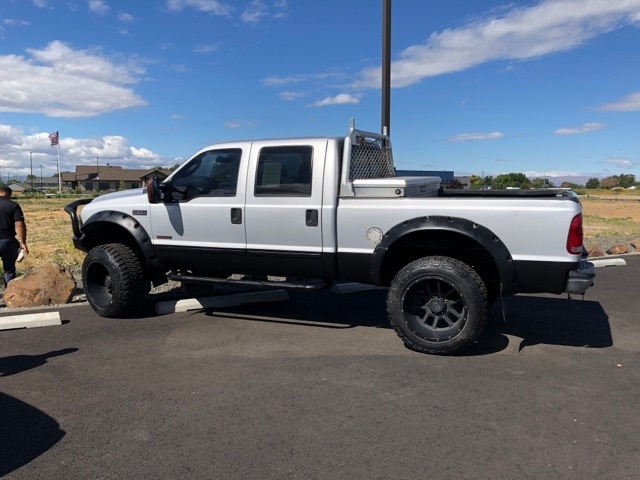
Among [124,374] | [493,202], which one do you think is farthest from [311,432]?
[493,202]

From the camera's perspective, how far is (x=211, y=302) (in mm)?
6754

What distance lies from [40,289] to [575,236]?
6614 millimetres

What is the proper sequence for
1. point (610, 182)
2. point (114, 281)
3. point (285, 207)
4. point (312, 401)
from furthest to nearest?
point (610, 182) → point (114, 281) → point (285, 207) → point (312, 401)

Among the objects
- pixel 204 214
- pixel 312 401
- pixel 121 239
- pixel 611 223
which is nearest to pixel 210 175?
pixel 204 214

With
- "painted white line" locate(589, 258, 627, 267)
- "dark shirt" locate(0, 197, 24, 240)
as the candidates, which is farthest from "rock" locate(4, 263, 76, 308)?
"painted white line" locate(589, 258, 627, 267)

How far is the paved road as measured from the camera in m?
3.09

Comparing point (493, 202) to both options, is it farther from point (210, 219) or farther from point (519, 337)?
point (210, 219)

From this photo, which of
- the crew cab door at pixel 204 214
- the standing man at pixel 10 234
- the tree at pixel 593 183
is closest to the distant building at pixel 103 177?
the tree at pixel 593 183

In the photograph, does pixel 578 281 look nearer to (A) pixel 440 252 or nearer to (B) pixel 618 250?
(A) pixel 440 252

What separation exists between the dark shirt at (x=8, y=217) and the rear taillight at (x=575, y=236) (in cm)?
723

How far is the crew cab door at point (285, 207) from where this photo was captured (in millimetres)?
5406

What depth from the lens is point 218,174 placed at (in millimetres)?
5977

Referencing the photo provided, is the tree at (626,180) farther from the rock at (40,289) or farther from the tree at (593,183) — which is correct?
the rock at (40,289)

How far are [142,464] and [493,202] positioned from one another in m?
3.50
